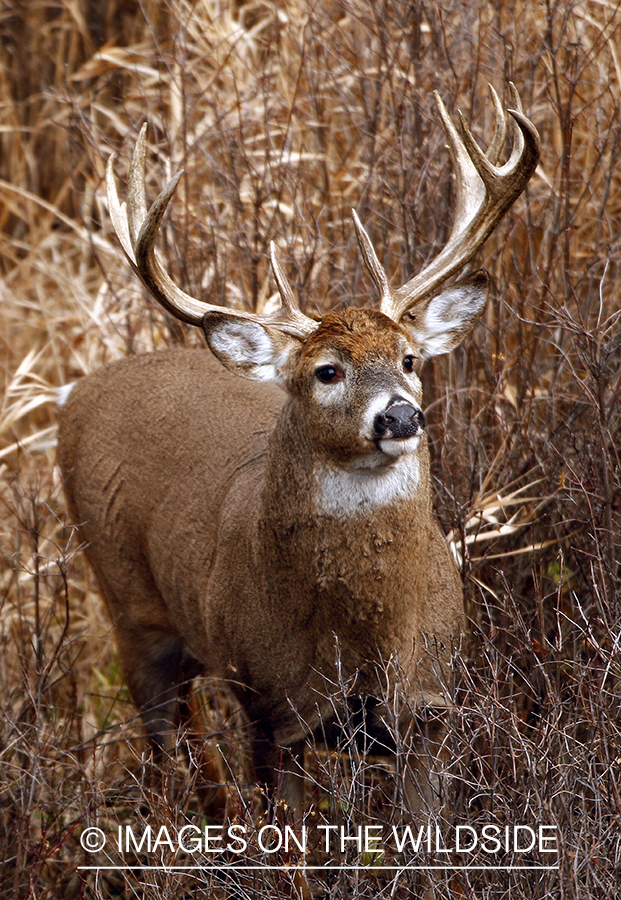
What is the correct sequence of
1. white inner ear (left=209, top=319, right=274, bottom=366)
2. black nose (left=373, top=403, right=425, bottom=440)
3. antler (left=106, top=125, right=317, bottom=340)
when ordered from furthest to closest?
white inner ear (left=209, top=319, right=274, bottom=366)
antler (left=106, top=125, right=317, bottom=340)
black nose (left=373, top=403, right=425, bottom=440)

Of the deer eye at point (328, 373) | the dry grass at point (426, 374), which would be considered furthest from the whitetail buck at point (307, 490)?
the dry grass at point (426, 374)

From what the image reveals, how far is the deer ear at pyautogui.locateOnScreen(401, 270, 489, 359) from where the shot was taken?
386 centimetres

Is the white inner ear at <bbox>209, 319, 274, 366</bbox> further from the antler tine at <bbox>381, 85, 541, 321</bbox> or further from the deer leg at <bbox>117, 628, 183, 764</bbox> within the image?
the deer leg at <bbox>117, 628, 183, 764</bbox>

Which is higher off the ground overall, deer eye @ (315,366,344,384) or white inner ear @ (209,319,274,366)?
white inner ear @ (209,319,274,366)

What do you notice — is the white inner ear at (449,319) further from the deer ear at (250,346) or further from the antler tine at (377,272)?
the deer ear at (250,346)

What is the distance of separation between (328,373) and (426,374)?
1.84 metres

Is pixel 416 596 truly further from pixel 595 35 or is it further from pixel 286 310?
pixel 595 35

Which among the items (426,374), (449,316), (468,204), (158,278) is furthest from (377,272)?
(426,374)

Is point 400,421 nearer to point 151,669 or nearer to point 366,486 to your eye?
point 366,486

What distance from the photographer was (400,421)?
10.6 feet

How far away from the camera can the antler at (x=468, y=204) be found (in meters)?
3.73

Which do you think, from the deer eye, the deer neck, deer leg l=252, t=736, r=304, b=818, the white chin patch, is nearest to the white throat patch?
the deer neck

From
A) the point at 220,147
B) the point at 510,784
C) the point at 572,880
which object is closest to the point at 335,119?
the point at 220,147

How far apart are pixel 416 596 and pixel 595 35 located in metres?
3.45
